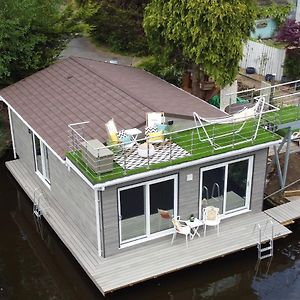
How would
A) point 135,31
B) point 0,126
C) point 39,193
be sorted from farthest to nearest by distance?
point 135,31
point 0,126
point 39,193

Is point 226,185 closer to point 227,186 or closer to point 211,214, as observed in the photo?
point 227,186

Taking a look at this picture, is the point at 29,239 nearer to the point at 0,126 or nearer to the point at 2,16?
the point at 0,126

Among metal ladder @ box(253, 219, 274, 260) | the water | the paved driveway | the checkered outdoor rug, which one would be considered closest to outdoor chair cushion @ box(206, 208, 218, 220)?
the water

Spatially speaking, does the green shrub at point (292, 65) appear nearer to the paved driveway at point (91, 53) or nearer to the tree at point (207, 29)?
the tree at point (207, 29)

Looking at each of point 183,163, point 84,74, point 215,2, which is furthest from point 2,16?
point 183,163

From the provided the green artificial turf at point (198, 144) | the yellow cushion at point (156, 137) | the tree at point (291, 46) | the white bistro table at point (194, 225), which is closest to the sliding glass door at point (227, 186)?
the white bistro table at point (194, 225)
